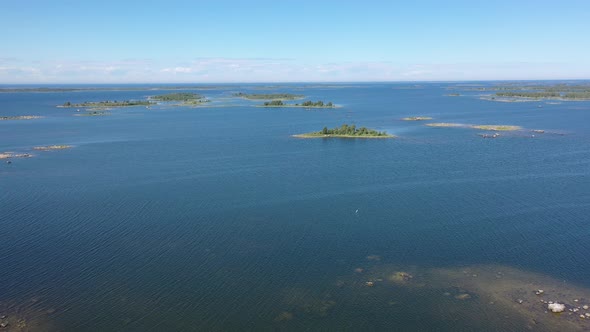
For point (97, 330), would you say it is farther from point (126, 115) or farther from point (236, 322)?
point (126, 115)

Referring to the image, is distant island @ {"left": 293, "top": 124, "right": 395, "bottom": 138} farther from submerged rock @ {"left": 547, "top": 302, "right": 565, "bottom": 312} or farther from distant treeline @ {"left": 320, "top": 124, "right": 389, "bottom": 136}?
submerged rock @ {"left": 547, "top": 302, "right": 565, "bottom": 312}

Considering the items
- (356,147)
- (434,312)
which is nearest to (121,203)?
(434,312)

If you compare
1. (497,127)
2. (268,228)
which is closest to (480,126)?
(497,127)

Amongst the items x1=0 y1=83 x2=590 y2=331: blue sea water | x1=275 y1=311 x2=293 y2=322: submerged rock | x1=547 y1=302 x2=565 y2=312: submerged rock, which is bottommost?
x1=275 y1=311 x2=293 y2=322: submerged rock

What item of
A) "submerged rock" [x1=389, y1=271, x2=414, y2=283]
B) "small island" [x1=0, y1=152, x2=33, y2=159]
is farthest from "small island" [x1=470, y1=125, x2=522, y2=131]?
"small island" [x1=0, y1=152, x2=33, y2=159]

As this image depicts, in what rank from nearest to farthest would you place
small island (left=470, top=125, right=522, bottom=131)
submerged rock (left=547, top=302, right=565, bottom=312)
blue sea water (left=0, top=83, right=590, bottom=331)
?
submerged rock (left=547, top=302, right=565, bottom=312)
blue sea water (left=0, top=83, right=590, bottom=331)
small island (left=470, top=125, right=522, bottom=131)

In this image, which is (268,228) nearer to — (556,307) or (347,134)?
(556,307)

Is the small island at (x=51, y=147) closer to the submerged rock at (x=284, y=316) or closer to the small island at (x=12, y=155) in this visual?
the small island at (x=12, y=155)

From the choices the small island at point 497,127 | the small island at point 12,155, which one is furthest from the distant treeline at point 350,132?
the small island at point 12,155
